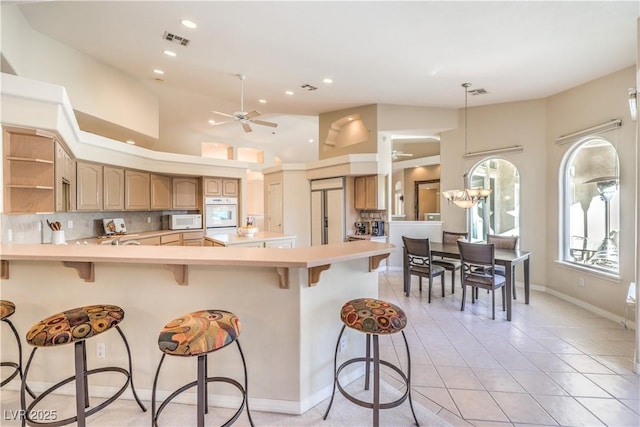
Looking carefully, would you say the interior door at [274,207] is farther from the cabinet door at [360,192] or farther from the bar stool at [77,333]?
the bar stool at [77,333]

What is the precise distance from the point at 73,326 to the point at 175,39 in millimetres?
3336

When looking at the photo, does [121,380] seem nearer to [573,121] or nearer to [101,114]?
[101,114]

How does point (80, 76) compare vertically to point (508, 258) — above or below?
above

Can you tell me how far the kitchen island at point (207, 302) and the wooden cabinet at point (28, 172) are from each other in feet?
2.24

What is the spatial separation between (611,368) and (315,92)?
506cm

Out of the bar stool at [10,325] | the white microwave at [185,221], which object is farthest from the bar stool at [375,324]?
the white microwave at [185,221]

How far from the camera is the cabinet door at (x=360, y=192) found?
610cm

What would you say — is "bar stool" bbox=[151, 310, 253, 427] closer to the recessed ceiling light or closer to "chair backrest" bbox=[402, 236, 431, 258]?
the recessed ceiling light

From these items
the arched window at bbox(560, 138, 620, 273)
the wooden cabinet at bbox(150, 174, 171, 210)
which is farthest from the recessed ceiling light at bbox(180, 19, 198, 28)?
the arched window at bbox(560, 138, 620, 273)

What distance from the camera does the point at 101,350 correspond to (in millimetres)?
2059

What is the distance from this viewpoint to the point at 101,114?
443cm

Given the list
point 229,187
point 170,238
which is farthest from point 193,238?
point 229,187

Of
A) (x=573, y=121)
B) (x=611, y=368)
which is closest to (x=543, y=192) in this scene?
(x=573, y=121)

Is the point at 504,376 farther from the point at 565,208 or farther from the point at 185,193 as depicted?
the point at 185,193
